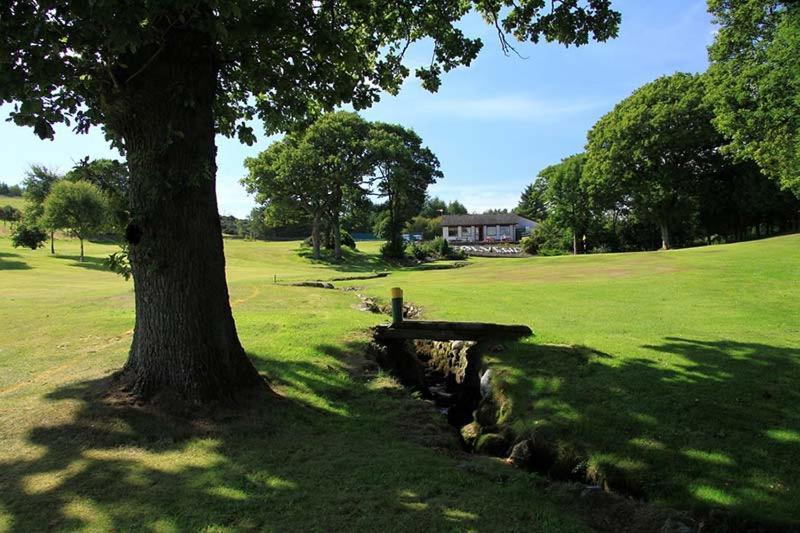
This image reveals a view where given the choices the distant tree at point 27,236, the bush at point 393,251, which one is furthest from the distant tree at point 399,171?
the distant tree at point 27,236

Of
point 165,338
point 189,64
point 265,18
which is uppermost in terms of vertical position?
point 265,18

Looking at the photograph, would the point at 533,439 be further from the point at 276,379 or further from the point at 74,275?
the point at 74,275

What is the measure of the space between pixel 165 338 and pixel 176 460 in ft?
6.25

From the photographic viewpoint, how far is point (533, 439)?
6676 mm

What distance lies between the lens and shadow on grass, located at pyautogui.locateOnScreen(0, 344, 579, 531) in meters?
4.50

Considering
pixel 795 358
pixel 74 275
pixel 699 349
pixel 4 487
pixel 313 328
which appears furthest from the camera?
pixel 74 275

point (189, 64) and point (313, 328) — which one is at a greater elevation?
point (189, 64)

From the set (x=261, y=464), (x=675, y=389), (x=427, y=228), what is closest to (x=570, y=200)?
(x=427, y=228)

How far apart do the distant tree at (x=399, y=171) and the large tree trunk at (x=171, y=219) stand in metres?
45.2

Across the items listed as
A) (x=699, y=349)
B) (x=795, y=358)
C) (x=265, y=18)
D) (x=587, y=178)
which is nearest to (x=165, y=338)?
(x=265, y=18)

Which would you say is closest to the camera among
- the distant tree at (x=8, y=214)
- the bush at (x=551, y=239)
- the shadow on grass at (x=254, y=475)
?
the shadow on grass at (x=254, y=475)

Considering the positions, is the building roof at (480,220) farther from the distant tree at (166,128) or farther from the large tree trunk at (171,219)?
the large tree trunk at (171,219)

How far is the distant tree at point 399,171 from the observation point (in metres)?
52.2

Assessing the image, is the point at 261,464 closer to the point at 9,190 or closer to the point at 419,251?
the point at 419,251
